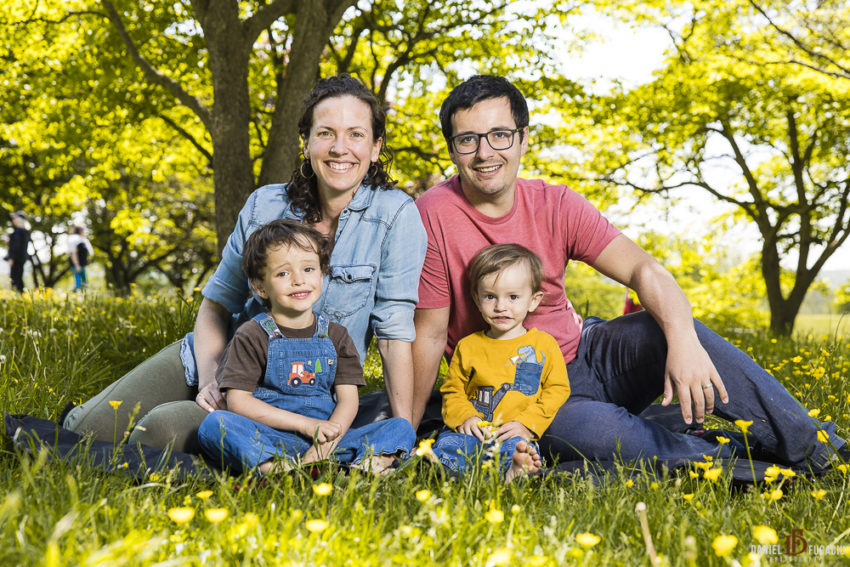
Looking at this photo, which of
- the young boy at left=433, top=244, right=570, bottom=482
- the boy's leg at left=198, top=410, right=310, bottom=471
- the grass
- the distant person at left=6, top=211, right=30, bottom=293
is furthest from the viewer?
the distant person at left=6, top=211, right=30, bottom=293

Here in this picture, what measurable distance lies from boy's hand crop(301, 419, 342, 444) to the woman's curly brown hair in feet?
3.02

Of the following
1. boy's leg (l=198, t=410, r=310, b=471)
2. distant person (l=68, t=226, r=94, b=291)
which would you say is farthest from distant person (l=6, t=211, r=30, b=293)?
boy's leg (l=198, t=410, r=310, b=471)

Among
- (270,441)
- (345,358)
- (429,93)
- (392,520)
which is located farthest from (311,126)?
(429,93)

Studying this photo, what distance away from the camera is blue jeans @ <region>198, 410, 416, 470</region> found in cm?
217

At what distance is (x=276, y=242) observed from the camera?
252 cm

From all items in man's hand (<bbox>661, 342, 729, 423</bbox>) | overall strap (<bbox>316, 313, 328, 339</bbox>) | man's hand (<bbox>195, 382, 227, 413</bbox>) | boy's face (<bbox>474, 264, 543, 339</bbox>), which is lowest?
man's hand (<bbox>195, 382, 227, 413</bbox>)

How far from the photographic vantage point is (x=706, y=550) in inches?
63.2

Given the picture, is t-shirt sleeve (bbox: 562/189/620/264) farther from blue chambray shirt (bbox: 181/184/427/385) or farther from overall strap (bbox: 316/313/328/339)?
overall strap (bbox: 316/313/328/339)

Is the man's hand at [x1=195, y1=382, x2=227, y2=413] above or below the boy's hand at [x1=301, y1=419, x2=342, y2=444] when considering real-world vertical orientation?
above

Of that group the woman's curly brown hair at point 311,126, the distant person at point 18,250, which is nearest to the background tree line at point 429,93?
the distant person at point 18,250

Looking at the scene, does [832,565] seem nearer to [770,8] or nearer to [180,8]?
[180,8]

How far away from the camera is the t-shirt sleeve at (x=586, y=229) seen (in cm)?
288

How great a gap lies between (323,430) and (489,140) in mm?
1397

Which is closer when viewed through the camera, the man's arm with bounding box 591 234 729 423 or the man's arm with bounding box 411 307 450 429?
the man's arm with bounding box 591 234 729 423
